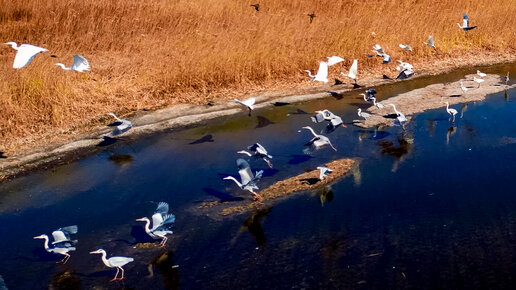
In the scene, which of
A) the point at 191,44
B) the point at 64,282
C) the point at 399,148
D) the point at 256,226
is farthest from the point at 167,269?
the point at 191,44

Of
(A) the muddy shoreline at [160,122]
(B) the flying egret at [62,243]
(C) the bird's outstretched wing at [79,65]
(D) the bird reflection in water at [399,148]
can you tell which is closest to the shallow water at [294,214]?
(D) the bird reflection in water at [399,148]

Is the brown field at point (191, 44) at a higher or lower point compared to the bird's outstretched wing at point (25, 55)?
lower

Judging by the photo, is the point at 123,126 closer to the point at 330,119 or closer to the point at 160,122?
the point at 160,122

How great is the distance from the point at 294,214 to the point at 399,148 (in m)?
3.41

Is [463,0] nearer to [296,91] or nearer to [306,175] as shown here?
[296,91]

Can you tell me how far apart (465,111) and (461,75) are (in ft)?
12.8

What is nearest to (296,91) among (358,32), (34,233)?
(358,32)

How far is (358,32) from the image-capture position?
18266mm

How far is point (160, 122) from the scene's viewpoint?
45.1ft

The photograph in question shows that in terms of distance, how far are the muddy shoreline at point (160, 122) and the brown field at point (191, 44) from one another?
0.52 meters

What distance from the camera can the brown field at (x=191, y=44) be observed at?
557 inches

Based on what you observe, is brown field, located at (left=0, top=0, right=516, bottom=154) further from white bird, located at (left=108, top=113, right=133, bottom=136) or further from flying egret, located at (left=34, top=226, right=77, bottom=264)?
flying egret, located at (left=34, top=226, right=77, bottom=264)

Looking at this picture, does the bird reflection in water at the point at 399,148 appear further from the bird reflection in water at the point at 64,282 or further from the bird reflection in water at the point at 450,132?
the bird reflection in water at the point at 64,282

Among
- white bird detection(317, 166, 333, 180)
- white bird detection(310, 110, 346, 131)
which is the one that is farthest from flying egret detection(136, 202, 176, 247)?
white bird detection(310, 110, 346, 131)
